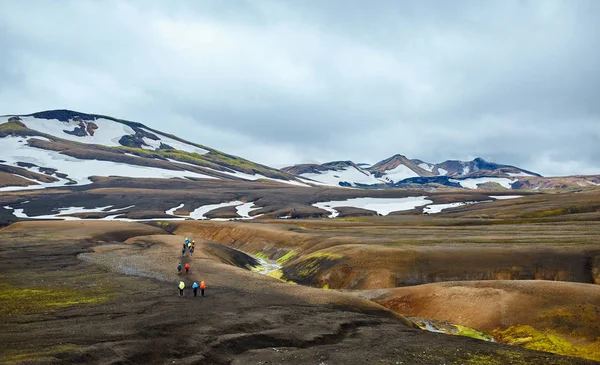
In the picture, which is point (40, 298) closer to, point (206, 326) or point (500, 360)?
point (206, 326)

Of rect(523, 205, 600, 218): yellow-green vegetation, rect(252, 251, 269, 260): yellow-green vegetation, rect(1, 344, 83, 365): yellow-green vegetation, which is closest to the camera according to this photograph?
rect(1, 344, 83, 365): yellow-green vegetation

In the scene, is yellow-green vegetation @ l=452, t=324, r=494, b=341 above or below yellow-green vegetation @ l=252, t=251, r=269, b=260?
below

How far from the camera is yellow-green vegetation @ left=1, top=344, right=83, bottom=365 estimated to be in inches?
978

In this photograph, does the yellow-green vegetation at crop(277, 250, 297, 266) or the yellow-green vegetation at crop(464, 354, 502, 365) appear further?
the yellow-green vegetation at crop(277, 250, 297, 266)

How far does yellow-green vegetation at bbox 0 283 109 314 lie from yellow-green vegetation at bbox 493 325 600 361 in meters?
38.6

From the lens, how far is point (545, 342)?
140 ft

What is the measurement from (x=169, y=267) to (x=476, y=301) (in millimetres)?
39740

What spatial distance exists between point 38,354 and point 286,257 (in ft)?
227

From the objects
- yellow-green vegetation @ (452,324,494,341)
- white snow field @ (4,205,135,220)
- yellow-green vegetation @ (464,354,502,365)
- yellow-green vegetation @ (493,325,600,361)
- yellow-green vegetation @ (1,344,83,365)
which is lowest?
yellow-green vegetation @ (452,324,494,341)

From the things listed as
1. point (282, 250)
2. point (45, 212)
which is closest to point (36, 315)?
point (282, 250)

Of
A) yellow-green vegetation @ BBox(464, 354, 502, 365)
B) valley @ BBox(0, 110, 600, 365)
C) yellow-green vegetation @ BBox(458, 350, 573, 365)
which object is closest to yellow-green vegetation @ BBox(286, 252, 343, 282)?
valley @ BBox(0, 110, 600, 365)

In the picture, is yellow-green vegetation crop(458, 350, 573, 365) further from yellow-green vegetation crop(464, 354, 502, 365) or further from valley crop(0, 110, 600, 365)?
valley crop(0, 110, 600, 365)

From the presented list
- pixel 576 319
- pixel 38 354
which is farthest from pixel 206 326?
pixel 576 319

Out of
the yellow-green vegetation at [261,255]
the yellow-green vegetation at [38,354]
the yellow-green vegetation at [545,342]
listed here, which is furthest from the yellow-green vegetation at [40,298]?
the yellow-green vegetation at [261,255]
